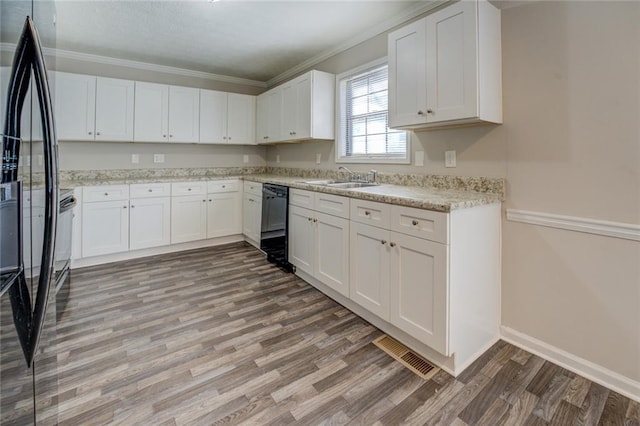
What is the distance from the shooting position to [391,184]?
9.36 feet

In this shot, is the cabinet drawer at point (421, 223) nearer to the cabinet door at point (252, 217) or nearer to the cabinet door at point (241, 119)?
the cabinet door at point (252, 217)

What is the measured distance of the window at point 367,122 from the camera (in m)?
2.94

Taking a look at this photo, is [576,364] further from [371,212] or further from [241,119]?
[241,119]

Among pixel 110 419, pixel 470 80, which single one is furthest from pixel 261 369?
pixel 470 80

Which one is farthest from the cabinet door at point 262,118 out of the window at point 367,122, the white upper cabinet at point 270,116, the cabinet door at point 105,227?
the cabinet door at point 105,227

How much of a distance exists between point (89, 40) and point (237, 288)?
9.74 feet

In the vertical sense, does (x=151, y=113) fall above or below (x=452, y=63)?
above

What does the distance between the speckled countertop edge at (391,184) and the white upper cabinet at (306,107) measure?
1.60 feet

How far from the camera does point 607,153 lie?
5.35ft

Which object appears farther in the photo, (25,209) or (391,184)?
(391,184)

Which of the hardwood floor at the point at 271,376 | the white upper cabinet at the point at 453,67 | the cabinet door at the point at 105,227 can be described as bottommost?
the hardwood floor at the point at 271,376

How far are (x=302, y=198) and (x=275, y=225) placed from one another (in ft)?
2.01

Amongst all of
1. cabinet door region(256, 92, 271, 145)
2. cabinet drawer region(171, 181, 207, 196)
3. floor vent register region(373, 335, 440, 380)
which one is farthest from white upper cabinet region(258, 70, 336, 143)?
floor vent register region(373, 335, 440, 380)

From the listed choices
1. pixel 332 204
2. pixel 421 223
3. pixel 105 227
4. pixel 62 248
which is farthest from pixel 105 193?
pixel 421 223
